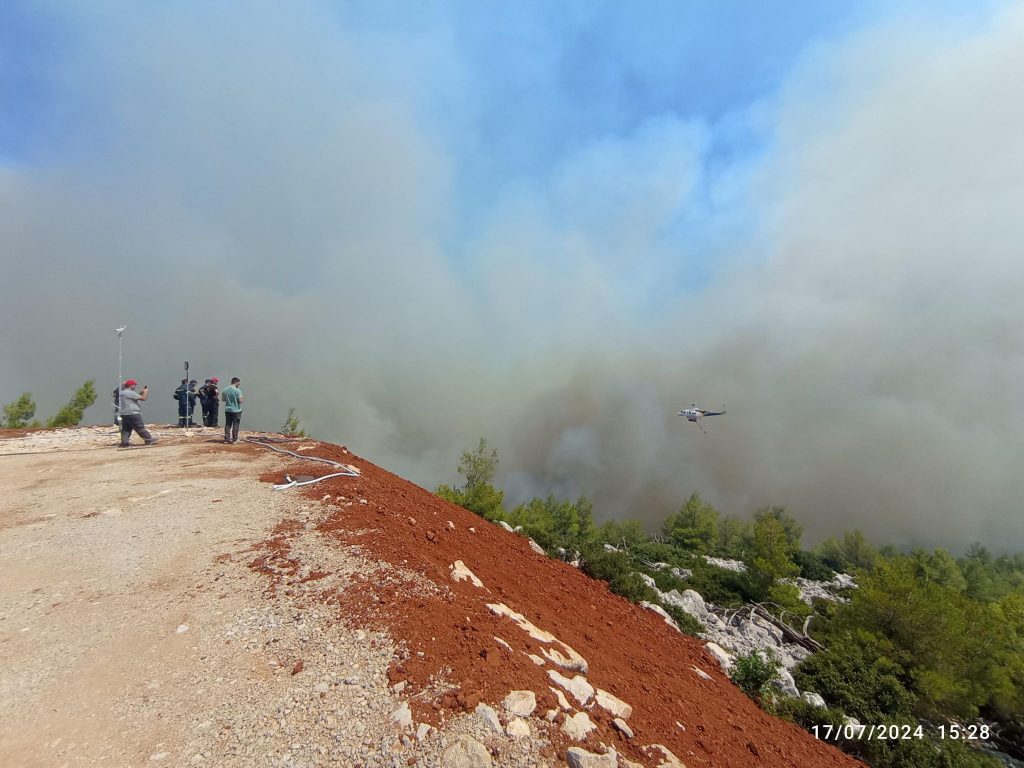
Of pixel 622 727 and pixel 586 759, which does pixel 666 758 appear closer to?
pixel 622 727

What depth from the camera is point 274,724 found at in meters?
4.52

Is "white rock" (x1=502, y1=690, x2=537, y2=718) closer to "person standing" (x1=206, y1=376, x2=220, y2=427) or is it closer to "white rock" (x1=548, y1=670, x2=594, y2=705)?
"white rock" (x1=548, y1=670, x2=594, y2=705)

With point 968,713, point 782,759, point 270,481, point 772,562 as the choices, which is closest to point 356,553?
point 270,481

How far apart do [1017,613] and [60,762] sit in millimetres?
43493

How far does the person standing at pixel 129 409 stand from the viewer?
16359mm

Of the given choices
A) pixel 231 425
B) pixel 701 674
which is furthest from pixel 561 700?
pixel 231 425

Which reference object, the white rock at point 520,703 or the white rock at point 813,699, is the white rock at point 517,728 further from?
the white rock at point 813,699

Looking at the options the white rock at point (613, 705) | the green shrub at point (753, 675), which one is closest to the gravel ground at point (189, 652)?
the white rock at point (613, 705)

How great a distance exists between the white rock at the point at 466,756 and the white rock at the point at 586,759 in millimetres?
817

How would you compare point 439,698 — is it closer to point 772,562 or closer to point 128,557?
point 128,557

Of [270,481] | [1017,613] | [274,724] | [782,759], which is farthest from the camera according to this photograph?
[1017,613]

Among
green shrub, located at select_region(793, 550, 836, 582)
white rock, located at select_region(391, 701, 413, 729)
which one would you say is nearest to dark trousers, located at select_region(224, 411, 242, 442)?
white rock, located at select_region(391, 701, 413, 729)

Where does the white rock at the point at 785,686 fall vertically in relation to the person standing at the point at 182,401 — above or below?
below

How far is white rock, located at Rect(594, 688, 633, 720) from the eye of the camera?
5.48 meters
